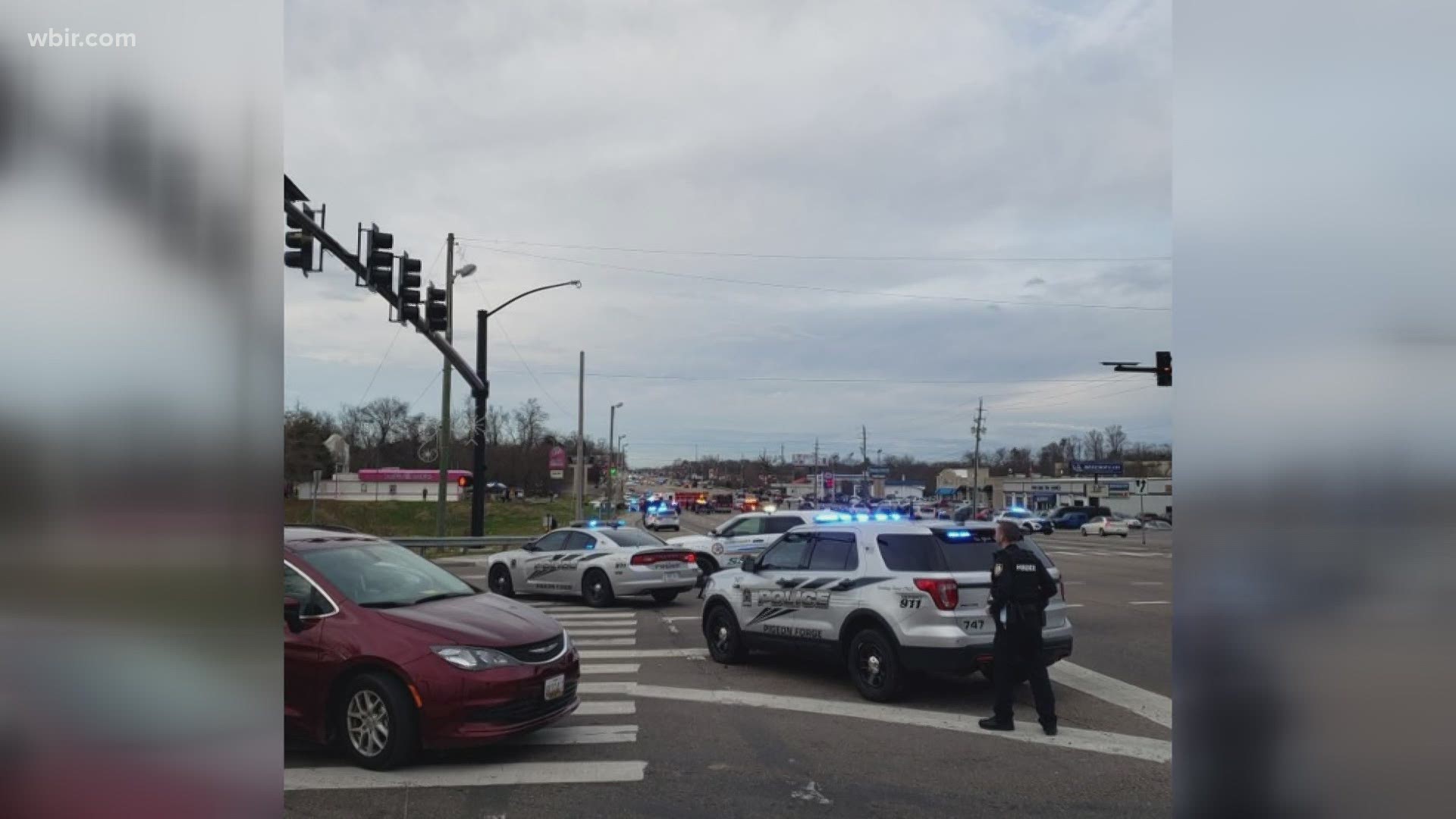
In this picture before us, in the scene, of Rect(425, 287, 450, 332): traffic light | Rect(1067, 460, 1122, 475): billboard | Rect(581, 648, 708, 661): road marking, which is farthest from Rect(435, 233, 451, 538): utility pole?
Rect(1067, 460, 1122, 475): billboard

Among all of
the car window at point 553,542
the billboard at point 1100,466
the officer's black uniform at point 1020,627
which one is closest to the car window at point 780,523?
the car window at point 553,542

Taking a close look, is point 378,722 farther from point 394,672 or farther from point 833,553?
point 833,553

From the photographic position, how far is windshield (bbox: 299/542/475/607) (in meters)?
6.53

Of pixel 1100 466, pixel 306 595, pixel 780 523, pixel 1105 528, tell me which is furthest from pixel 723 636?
pixel 1100 466

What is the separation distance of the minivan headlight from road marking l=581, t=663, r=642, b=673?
12.5 ft

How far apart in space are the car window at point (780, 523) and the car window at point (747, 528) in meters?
0.35

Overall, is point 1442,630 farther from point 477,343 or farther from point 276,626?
point 477,343

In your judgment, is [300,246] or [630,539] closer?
[300,246]

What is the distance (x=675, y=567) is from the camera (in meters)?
16.8

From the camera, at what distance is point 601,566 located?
54.2ft

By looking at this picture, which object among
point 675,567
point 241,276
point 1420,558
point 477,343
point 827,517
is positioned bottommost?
point 675,567

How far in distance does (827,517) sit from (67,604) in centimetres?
969

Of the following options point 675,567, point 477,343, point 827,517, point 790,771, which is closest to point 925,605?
point 790,771

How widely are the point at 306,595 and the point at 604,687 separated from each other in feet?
11.8
